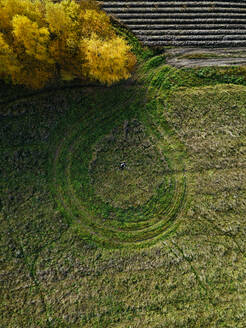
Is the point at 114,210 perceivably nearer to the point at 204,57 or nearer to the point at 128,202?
the point at 128,202

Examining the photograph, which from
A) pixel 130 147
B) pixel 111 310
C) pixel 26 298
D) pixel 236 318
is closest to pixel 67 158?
pixel 130 147

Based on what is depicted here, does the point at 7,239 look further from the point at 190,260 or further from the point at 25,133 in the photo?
the point at 190,260

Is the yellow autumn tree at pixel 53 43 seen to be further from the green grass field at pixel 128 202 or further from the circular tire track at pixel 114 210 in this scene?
the circular tire track at pixel 114 210

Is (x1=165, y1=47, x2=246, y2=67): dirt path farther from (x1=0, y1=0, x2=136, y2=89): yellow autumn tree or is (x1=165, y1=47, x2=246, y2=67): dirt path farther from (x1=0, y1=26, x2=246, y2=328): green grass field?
(x1=0, y1=0, x2=136, y2=89): yellow autumn tree

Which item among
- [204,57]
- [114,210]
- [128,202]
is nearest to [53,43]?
[204,57]

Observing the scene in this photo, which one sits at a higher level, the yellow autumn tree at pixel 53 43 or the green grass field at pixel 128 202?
the yellow autumn tree at pixel 53 43

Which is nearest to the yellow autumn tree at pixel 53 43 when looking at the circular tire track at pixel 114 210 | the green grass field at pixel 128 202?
the green grass field at pixel 128 202
